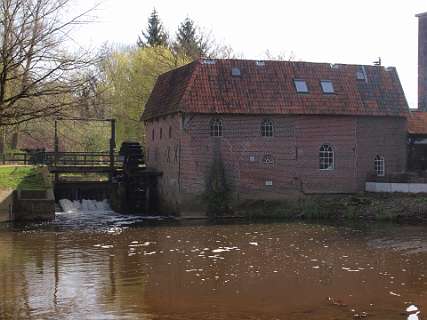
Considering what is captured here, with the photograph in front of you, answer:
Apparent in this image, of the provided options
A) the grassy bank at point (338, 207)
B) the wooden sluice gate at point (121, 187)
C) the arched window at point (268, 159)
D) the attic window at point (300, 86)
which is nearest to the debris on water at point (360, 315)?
the grassy bank at point (338, 207)

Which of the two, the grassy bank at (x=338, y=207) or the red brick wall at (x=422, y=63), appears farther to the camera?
the red brick wall at (x=422, y=63)

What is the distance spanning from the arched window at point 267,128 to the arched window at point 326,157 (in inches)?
103

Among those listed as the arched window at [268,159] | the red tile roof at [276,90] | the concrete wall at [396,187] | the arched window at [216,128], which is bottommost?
the concrete wall at [396,187]

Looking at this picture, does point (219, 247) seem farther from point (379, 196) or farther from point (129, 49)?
point (129, 49)

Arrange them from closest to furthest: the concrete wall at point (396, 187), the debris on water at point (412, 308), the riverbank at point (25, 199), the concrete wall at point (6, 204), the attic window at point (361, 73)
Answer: the debris on water at point (412, 308)
the concrete wall at point (6, 204)
the riverbank at point (25, 199)
the concrete wall at point (396, 187)
the attic window at point (361, 73)

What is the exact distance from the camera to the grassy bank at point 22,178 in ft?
89.9

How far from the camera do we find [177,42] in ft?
169

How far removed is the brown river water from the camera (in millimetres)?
11945

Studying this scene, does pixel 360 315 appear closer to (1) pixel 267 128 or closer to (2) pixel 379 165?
(1) pixel 267 128

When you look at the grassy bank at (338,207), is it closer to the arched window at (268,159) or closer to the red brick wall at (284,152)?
the red brick wall at (284,152)

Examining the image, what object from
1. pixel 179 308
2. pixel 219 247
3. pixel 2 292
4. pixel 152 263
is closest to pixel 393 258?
pixel 219 247

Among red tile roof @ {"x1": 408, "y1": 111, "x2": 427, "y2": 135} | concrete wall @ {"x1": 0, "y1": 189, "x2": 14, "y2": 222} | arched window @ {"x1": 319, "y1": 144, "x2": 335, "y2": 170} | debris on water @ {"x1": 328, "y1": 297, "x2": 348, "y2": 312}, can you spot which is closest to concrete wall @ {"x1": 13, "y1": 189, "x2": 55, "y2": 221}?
concrete wall @ {"x1": 0, "y1": 189, "x2": 14, "y2": 222}

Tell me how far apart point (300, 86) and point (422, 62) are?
18541mm

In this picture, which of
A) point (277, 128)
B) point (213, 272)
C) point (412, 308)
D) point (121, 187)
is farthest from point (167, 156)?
point (412, 308)
